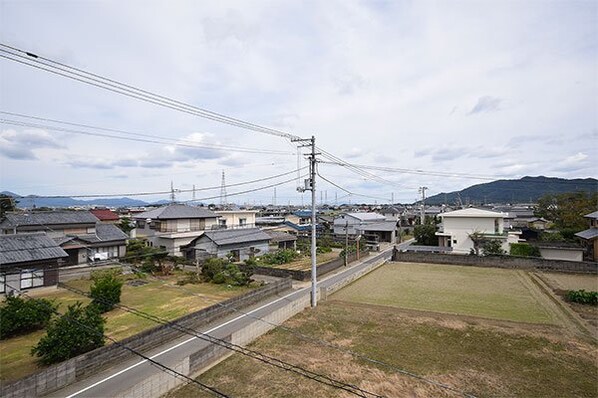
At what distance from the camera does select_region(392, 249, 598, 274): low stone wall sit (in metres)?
27.6

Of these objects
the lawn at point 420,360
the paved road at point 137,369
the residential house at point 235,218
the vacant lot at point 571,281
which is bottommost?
the vacant lot at point 571,281

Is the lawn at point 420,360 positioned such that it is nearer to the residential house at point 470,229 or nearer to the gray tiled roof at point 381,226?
the residential house at point 470,229

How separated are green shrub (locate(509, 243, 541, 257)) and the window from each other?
41.3 m

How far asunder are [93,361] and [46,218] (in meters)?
24.6

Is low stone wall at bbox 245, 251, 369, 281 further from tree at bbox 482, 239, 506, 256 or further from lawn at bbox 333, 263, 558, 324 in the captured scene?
tree at bbox 482, 239, 506, 256

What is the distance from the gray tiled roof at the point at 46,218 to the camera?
1107 inches

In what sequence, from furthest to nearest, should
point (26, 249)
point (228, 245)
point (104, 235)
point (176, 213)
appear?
point (176, 213)
point (228, 245)
point (104, 235)
point (26, 249)

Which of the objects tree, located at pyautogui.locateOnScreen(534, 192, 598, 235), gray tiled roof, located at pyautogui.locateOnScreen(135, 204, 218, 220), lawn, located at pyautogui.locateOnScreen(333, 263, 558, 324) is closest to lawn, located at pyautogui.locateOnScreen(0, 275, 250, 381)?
lawn, located at pyautogui.locateOnScreen(333, 263, 558, 324)

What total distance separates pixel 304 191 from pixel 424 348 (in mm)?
10761

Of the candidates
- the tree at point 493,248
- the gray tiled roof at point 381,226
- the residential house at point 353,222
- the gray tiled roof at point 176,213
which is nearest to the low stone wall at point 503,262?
the tree at point 493,248

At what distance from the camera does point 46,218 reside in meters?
29.2

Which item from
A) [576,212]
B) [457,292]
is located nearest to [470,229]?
[576,212]

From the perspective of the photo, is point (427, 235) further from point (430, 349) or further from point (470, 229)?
point (430, 349)

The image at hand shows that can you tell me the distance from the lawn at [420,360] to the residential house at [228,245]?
1641 centimetres
